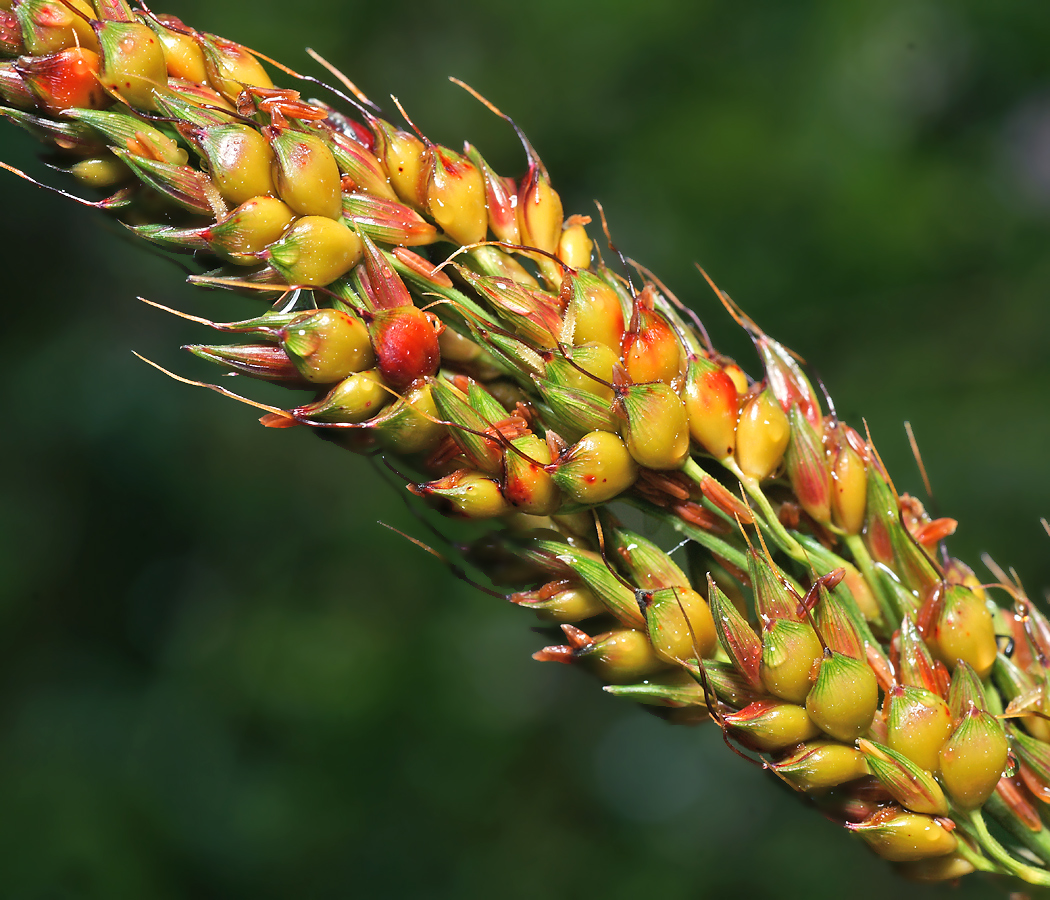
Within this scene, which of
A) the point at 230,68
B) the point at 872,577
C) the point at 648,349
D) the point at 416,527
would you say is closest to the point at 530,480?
the point at 648,349

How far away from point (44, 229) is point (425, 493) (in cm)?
399

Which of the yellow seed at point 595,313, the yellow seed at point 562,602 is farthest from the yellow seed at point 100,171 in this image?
the yellow seed at point 562,602

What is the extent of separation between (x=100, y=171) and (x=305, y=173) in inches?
9.9

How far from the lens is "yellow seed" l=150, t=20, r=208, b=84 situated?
37.8 inches

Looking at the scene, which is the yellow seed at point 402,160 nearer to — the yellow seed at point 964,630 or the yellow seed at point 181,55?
the yellow seed at point 181,55

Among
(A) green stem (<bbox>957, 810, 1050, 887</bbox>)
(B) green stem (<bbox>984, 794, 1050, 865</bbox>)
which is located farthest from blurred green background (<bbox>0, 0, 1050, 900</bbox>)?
(A) green stem (<bbox>957, 810, 1050, 887</bbox>)

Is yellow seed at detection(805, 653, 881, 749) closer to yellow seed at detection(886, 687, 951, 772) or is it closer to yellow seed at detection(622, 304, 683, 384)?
yellow seed at detection(886, 687, 951, 772)

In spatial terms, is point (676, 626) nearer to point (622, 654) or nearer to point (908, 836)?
point (622, 654)

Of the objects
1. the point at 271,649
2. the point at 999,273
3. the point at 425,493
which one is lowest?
the point at 271,649

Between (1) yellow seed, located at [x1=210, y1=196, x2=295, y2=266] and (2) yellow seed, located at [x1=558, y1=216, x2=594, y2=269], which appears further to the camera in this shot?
(2) yellow seed, located at [x1=558, y1=216, x2=594, y2=269]

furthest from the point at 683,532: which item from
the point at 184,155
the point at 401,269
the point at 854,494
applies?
the point at 184,155

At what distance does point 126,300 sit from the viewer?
417cm

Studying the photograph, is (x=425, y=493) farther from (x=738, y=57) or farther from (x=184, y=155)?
(x=738, y=57)

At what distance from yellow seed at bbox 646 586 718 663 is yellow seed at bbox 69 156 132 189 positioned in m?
0.74
